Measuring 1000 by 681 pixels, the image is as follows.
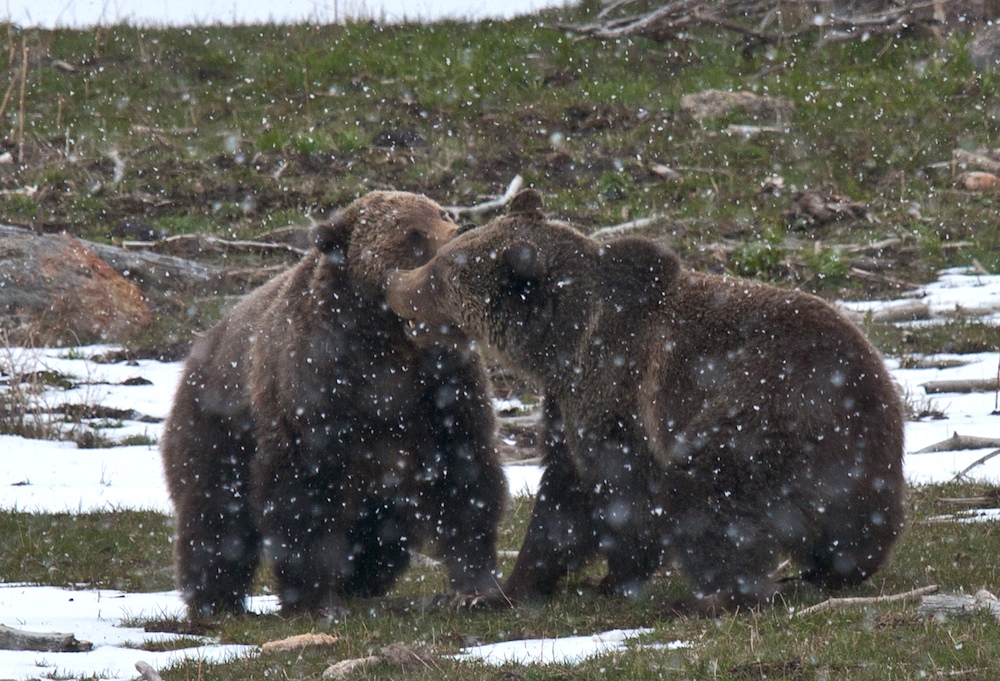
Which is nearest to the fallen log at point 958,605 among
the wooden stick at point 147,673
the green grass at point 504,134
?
the wooden stick at point 147,673

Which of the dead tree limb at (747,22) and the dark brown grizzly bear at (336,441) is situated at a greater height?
the dead tree limb at (747,22)

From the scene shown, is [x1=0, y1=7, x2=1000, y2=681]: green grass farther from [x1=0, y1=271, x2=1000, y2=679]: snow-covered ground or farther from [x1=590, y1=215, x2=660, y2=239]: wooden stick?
[x1=0, y1=271, x2=1000, y2=679]: snow-covered ground

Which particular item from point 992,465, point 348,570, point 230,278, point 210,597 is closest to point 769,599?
point 348,570

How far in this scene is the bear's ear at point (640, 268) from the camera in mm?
5605

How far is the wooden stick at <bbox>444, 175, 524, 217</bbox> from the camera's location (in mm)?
13520

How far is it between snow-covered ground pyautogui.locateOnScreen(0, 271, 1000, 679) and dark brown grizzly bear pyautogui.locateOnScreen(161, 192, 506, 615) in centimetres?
57

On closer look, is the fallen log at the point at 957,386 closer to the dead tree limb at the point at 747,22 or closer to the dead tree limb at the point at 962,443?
the dead tree limb at the point at 962,443

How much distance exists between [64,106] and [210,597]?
1345 centimetres

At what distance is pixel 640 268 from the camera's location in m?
5.65

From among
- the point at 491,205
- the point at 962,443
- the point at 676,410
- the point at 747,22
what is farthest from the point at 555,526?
the point at 747,22

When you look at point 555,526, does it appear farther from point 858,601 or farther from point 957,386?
point 957,386

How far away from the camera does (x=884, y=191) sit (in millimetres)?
15125

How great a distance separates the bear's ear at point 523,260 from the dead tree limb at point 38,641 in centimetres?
241

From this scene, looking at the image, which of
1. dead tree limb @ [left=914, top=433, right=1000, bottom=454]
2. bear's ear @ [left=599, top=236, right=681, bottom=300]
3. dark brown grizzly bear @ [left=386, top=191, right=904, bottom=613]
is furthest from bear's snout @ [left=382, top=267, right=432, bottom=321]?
dead tree limb @ [left=914, top=433, right=1000, bottom=454]
